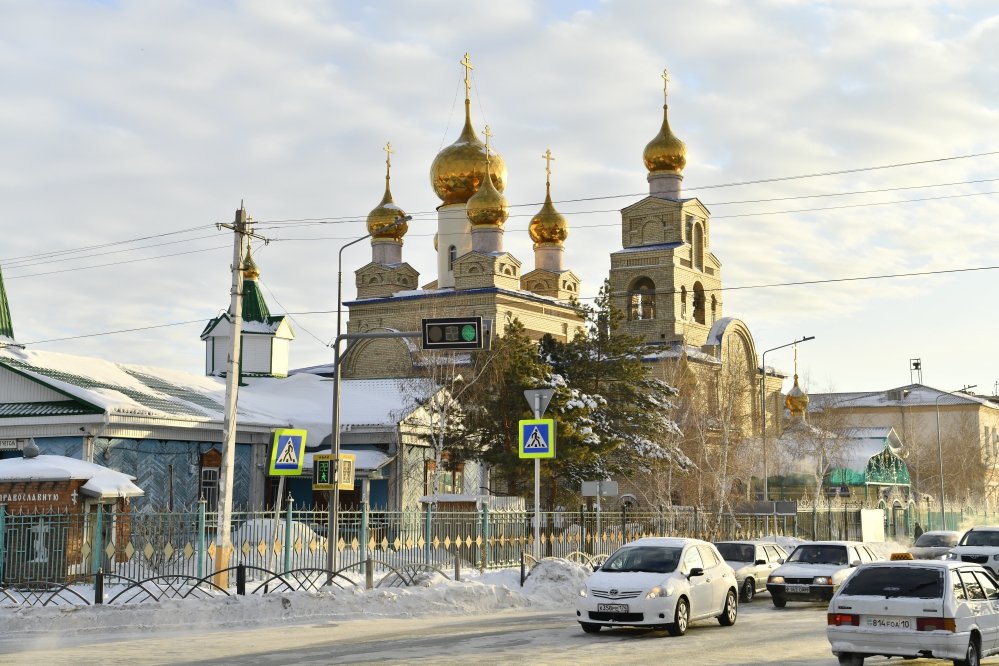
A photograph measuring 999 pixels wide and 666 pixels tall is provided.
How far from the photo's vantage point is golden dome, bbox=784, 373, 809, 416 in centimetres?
6662

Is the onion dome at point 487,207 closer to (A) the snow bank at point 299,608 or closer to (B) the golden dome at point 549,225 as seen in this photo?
(B) the golden dome at point 549,225

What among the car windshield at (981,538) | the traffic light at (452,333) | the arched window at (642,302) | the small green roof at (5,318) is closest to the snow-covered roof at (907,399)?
the arched window at (642,302)

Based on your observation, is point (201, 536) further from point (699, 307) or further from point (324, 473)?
point (699, 307)

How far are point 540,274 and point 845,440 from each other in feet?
60.5

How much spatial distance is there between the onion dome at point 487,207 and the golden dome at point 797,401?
72.7 ft

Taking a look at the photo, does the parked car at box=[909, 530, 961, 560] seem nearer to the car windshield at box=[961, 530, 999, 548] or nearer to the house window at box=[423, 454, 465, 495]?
the car windshield at box=[961, 530, 999, 548]

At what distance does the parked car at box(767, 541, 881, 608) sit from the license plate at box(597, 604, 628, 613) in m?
5.73

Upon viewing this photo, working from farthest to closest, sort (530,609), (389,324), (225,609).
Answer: (389,324) < (530,609) < (225,609)

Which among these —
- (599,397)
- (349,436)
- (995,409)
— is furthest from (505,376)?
(995,409)

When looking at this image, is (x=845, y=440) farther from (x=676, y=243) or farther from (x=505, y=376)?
(x=505, y=376)

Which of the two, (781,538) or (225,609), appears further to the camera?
(781,538)

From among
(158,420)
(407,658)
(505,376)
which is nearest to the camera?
(407,658)

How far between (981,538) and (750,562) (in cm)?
654

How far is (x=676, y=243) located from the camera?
58.7 m
